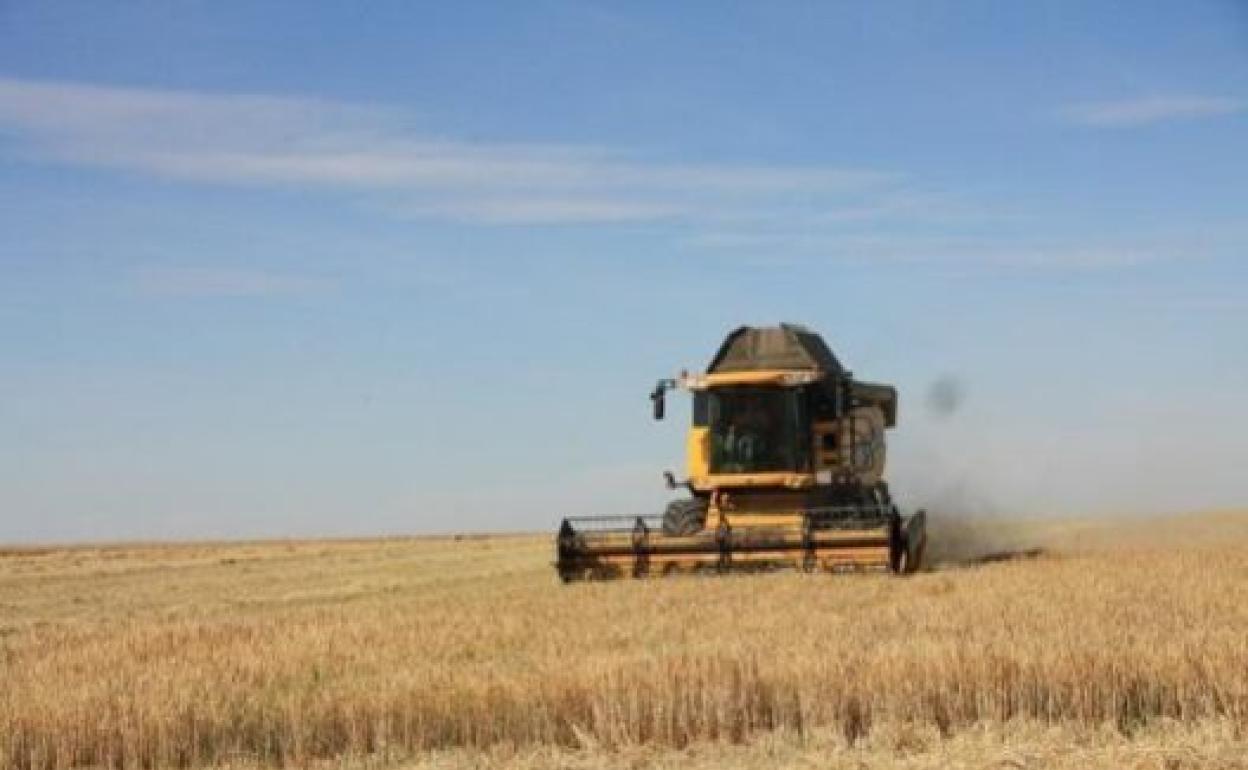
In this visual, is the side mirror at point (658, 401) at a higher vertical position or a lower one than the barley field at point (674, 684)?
higher

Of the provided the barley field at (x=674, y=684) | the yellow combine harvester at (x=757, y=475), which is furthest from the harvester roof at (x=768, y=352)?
the barley field at (x=674, y=684)

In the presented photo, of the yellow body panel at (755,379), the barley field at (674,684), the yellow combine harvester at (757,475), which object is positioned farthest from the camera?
the yellow body panel at (755,379)

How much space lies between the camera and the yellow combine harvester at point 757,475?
21219mm

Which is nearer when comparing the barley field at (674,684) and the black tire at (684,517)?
the barley field at (674,684)

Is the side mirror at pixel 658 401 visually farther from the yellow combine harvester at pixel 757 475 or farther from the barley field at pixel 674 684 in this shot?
the barley field at pixel 674 684

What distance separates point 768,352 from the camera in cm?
2384

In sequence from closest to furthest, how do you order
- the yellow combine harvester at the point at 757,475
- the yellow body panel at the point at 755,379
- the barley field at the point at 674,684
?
the barley field at the point at 674,684 < the yellow combine harvester at the point at 757,475 < the yellow body panel at the point at 755,379

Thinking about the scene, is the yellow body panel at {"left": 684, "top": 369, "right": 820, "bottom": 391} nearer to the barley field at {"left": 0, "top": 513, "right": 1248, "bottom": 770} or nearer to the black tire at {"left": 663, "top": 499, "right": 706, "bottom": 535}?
the black tire at {"left": 663, "top": 499, "right": 706, "bottom": 535}

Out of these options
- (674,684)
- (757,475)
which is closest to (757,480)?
(757,475)

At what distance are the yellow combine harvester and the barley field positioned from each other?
403 cm

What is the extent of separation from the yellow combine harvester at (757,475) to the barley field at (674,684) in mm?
4026

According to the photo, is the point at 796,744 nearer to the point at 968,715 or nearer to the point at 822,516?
the point at 968,715

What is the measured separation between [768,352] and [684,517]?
2700mm

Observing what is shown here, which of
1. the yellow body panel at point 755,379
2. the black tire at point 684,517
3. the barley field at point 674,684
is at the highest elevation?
the yellow body panel at point 755,379
